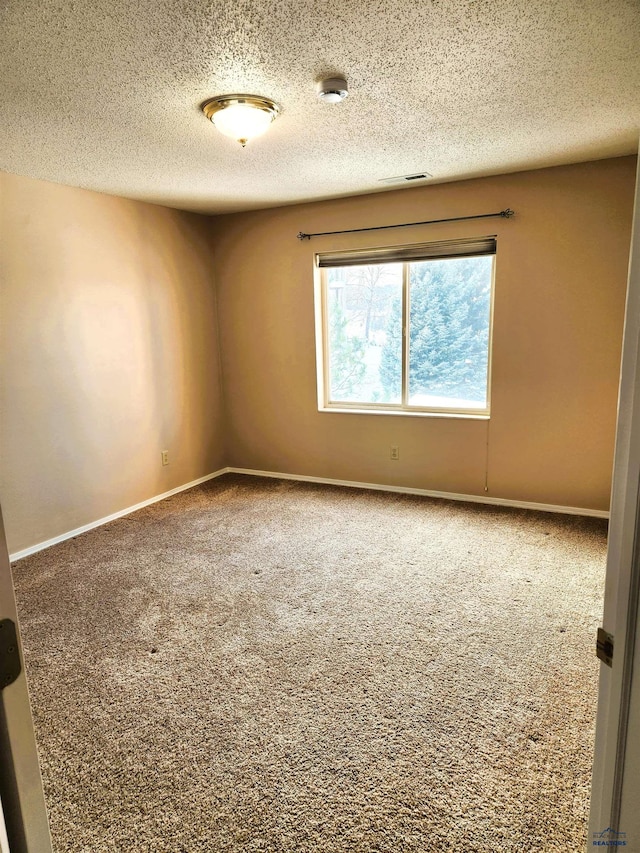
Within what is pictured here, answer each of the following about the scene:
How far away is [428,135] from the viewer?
9.04 ft

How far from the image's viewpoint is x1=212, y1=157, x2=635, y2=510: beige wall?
3.45m

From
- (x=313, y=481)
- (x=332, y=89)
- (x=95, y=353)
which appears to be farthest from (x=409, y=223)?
(x=95, y=353)

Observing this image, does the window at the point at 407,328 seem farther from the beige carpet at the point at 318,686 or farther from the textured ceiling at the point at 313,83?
the beige carpet at the point at 318,686

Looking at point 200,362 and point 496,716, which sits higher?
point 200,362

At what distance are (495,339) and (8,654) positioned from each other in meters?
3.74

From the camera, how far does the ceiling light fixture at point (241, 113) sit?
2.21 meters

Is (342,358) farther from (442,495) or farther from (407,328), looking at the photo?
(442,495)

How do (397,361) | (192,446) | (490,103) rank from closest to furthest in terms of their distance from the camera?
1. (490,103)
2. (397,361)
3. (192,446)

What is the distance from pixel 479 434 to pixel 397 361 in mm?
932

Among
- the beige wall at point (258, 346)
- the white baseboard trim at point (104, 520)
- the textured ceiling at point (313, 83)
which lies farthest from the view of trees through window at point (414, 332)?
the white baseboard trim at point (104, 520)

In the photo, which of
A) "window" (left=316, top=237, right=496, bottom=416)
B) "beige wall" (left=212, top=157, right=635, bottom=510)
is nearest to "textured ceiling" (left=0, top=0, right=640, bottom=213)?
"beige wall" (left=212, top=157, right=635, bottom=510)

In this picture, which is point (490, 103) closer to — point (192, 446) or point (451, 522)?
point (451, 522)

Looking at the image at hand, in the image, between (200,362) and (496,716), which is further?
(200,362)

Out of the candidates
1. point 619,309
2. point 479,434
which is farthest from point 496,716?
point 619,309
